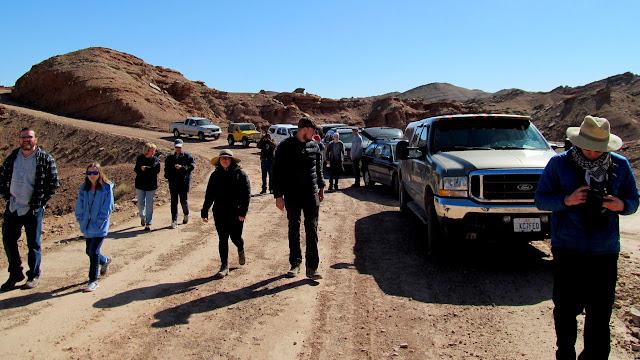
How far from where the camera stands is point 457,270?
6383 mm

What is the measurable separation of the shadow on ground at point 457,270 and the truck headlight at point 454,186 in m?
0.64

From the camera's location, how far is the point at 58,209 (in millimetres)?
17062

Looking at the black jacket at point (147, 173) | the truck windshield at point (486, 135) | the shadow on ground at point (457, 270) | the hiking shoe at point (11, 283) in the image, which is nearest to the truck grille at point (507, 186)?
the shadow on ground at point (457, 270)

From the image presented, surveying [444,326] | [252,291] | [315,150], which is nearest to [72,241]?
[252,291]

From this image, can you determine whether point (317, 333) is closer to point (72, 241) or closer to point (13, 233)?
point (13, 233)

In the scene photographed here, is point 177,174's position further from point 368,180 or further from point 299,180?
point 368,180

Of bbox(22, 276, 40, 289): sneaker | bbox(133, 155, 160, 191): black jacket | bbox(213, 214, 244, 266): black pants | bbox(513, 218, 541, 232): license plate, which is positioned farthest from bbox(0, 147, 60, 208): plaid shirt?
bbox(513, 218, 541, 232): license plate

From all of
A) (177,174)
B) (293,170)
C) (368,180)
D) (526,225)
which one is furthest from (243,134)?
(526,225)

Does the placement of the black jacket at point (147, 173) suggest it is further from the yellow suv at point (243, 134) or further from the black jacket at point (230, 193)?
the yellow suv at point (243, 134)

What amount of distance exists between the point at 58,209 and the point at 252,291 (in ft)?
47.2

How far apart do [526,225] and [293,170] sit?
302 cm

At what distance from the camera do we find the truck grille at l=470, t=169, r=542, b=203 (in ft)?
19.7

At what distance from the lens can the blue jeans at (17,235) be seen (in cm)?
576

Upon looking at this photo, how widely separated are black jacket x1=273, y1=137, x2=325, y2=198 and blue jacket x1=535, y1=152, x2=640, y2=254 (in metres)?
2.96
